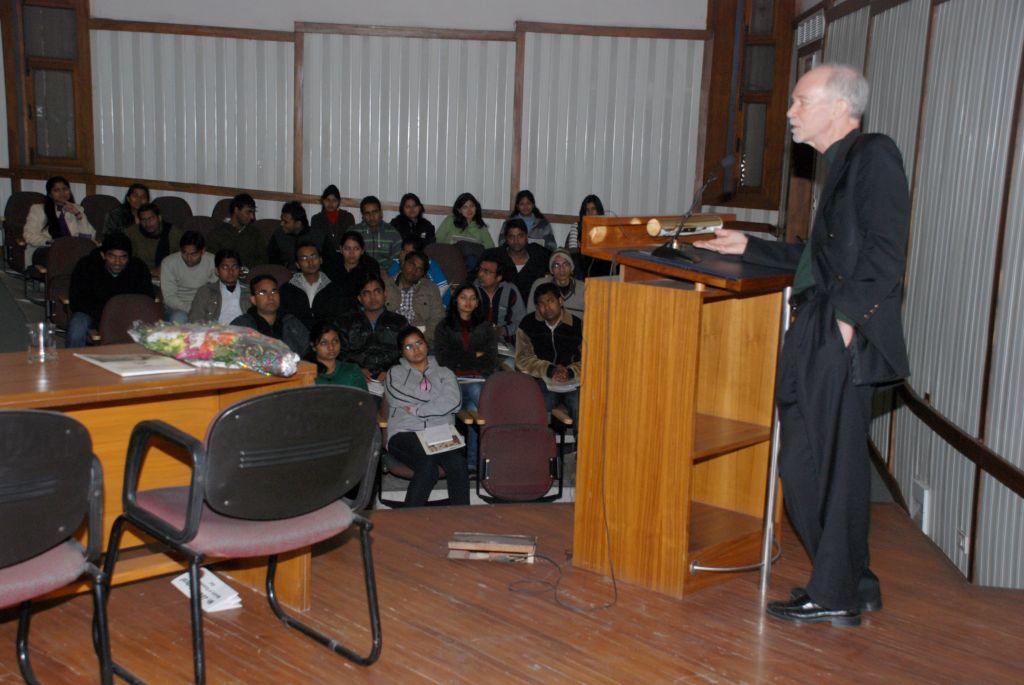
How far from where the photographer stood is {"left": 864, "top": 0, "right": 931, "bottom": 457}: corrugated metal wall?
486 centimetres

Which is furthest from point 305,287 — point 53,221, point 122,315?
point 53,221

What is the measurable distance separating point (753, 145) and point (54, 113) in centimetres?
641

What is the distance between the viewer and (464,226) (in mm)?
9156

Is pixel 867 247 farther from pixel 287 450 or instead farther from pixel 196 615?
pixel 196 615

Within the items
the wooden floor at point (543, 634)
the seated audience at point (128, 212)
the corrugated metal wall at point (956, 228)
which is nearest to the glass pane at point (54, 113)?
the seated audience at point (128, 212)

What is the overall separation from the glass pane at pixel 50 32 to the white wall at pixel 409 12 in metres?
0.29

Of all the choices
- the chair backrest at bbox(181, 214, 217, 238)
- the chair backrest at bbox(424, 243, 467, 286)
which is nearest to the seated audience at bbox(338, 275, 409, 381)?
the chair backrest at bbox(424, 243, 467, 286)

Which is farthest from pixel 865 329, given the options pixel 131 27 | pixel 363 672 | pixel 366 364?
pixel 131 27

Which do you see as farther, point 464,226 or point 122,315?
point 464,226

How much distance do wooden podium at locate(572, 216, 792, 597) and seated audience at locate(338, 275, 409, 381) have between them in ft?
8.52

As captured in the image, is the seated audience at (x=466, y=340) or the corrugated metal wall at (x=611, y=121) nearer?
the seated audience at (x=466, y=340)

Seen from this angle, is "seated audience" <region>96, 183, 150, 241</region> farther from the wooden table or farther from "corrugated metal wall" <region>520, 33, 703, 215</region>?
the wooden table

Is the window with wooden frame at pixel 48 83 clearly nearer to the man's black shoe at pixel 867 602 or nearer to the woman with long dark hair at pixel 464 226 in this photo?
the woman with long dark hair at pixel 464 226

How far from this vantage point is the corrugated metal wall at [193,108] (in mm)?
9633
